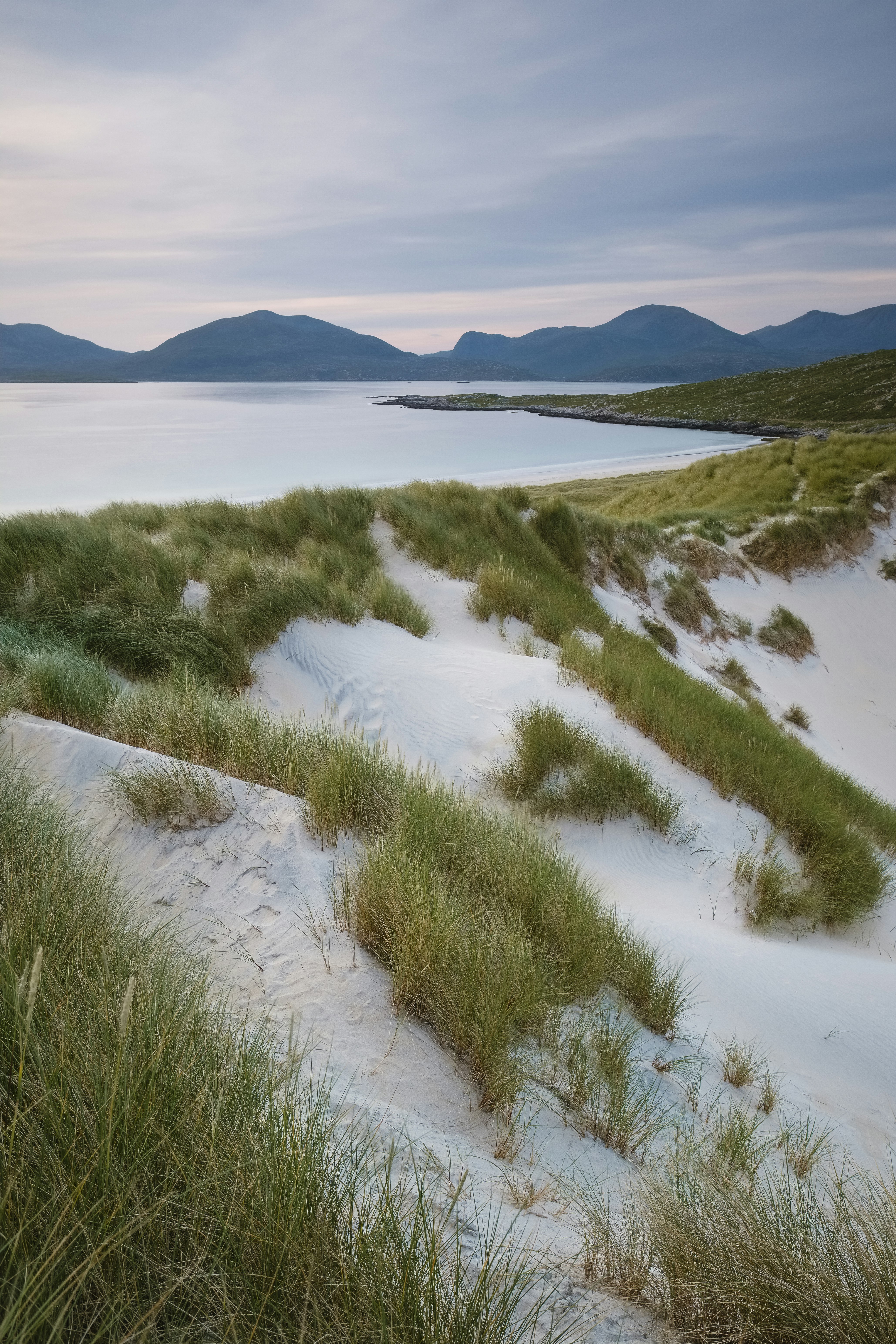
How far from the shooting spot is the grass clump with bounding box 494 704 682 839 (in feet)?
12.2

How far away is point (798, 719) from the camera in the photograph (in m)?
8.80

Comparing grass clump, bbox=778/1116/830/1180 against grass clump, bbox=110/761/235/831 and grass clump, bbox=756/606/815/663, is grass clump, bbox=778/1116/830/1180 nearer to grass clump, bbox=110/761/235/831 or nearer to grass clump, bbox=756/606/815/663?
grass clump, bbox=110/761/235/831

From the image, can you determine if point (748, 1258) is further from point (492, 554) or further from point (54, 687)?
point (492, 554)

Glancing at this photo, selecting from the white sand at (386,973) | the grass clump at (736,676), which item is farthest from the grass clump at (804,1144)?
the grass clump at (736,676)

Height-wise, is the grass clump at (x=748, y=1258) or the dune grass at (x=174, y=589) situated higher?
the dune grass at (x=174, y=589)

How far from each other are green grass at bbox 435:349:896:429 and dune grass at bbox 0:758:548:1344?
59.3 m

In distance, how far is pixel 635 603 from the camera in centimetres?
970

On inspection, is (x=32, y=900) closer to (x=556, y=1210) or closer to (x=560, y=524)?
(x=556, y=1210)

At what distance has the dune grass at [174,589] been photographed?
4.37 metres

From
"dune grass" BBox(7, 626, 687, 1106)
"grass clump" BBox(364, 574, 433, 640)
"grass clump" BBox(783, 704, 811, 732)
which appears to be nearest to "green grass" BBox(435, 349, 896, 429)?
"grass clump" BBox(783, 704, 811, 732)

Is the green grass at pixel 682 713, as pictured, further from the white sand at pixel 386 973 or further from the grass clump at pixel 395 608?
the grass clump at pixel 395 608

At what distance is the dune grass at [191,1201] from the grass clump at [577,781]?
8.31ft

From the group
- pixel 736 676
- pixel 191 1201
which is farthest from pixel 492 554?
pixel 191 1201

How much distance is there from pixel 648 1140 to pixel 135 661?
385 cm
